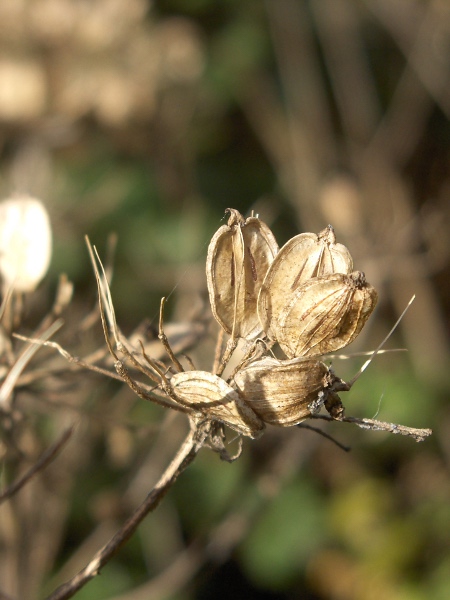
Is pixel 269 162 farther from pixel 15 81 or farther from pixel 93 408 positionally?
pixel 93 408

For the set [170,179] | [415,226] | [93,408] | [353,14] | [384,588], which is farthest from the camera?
[353,14]

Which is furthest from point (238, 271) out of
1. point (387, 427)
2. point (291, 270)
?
point (387, 427)

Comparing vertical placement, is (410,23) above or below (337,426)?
above

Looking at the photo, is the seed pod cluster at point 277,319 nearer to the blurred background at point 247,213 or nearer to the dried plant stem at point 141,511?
the dried plant stem at point 141,511

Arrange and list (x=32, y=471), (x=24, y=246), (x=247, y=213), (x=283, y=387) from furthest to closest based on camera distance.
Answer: (x=247, y=213) < (x=24, y=246) < (x=32, y=471) < (x=283, y=387)

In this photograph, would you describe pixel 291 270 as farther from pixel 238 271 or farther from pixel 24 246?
pixel 24 246

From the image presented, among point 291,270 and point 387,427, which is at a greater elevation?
point 291,270

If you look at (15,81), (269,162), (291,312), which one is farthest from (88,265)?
(291,312)

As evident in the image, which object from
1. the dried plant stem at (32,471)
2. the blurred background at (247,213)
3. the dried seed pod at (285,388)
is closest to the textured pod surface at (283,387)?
the dried seed pod at (285,388)
